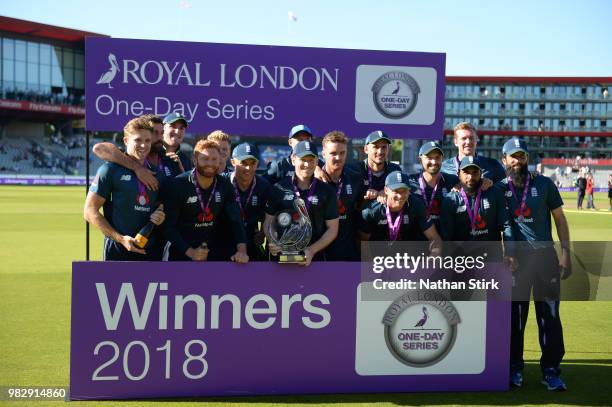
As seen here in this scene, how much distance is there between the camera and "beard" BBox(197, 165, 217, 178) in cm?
516

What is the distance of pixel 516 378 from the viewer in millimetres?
5590

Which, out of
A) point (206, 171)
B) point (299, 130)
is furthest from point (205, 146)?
point (299, 130)

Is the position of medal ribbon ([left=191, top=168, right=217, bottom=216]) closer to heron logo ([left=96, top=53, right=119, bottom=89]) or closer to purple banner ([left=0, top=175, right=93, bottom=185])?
heron logo ([left=96, top=53, right=119, bottom=89])

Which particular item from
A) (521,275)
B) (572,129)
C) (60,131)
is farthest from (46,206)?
(572,129)

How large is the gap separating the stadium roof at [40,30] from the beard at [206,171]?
230 feet

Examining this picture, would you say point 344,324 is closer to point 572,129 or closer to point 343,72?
point 343,72

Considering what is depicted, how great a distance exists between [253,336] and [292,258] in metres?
0.72

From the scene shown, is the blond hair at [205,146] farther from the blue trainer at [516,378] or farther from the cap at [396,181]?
the blue trainer at [516,378]

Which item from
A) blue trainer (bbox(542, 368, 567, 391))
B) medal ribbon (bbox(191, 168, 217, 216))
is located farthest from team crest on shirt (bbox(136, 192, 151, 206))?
blue trainer (bbox(542, 368, 567, 391))

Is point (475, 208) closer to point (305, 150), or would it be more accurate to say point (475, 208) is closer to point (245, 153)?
point (305, 150)

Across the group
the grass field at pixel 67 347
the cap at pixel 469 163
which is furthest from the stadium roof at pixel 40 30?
the cap at pixel 469 163

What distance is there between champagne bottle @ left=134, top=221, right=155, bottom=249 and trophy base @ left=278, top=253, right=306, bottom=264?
1.09m

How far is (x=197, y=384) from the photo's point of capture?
510 centimetres

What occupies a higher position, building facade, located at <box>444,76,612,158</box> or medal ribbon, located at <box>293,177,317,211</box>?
building facade, located at <box>444,76,612,158</box>
